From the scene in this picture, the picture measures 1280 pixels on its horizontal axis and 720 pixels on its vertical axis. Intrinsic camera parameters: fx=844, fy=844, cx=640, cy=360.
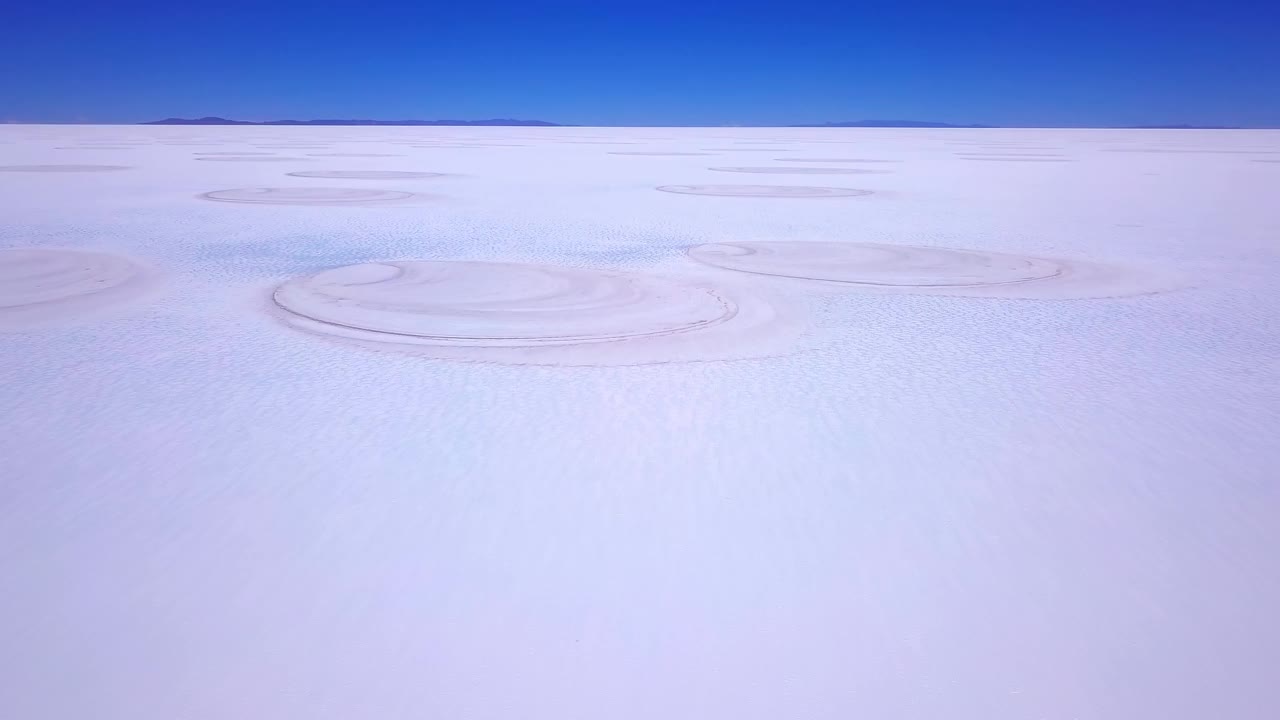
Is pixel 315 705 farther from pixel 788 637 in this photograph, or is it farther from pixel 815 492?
pixel 815 492

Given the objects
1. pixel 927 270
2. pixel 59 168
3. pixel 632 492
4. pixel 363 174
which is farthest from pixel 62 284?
pixel 59 168

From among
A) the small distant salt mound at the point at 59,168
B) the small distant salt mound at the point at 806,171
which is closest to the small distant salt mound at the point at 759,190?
the small distant salt mound at the point at 806,171

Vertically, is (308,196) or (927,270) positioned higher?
(308,196)

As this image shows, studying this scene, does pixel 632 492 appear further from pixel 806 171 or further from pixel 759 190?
pixel 806 171

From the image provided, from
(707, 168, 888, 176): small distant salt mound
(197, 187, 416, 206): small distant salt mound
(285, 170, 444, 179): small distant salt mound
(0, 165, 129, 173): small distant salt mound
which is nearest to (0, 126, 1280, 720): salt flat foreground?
(197, 187, 416, 206): small distant salt mound

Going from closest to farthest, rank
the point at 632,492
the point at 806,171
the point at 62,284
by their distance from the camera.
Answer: the point at 632,492 → the point at 62,284 → the point at 806,171

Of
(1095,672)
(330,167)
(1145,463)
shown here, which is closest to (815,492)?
(1095,672)

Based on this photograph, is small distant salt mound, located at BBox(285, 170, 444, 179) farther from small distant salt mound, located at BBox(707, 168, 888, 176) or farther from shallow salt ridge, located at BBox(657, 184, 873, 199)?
small distant salt mound, located at BBox(707, 168, 888, 176)
